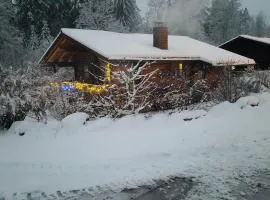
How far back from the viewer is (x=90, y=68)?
770 inches

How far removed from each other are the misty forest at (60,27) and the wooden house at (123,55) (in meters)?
1.68

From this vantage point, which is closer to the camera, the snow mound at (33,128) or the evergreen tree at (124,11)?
the snow mound at (33,128)

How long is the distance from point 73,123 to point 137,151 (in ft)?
9.19

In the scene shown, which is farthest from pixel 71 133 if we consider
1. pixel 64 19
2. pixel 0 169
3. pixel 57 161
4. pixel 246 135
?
pixel 64 19

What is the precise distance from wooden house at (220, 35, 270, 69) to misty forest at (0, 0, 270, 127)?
10.6 meters

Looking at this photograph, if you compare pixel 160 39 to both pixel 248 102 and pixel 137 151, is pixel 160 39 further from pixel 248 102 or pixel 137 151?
pixel 137 151

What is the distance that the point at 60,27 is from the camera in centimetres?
3891

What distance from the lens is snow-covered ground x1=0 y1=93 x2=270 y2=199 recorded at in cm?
570

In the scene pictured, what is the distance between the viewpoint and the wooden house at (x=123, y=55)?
1608 centimetres

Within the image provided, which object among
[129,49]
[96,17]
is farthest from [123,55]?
[96,17]

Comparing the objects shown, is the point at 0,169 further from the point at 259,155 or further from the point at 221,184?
the point at 259,155

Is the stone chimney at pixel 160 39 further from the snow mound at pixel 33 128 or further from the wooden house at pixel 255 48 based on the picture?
the wooden house at pixel 255 48

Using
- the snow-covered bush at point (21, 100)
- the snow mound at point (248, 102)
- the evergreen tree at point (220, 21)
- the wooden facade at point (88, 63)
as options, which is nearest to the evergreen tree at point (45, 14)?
the wooden facade at point (88, 63)

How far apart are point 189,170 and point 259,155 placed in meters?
1.76
